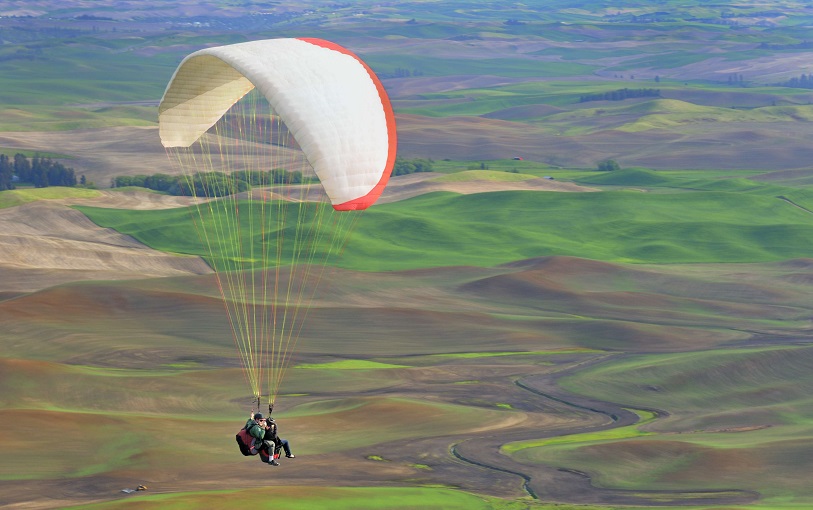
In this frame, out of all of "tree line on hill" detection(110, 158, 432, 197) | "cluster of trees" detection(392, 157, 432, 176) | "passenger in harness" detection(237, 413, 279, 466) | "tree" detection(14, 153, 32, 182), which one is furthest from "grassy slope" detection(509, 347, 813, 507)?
→ "tree" detection(14, 153, 32, 182)

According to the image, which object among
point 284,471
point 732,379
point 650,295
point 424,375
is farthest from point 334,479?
point 650,295

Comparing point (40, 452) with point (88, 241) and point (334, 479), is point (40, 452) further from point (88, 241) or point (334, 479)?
point (88, 241)

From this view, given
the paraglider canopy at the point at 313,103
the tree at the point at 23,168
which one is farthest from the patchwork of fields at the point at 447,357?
the tree at the point at 23,168

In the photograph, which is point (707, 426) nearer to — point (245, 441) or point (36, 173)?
point (245, 441)

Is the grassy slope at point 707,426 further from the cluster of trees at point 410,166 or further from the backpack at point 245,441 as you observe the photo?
the cluster of trees at point 410,166

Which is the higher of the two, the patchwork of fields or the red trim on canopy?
the red trim on canopy

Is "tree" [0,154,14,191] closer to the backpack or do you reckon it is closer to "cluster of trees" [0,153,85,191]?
"cluster of trees" [0,153,85,191]
